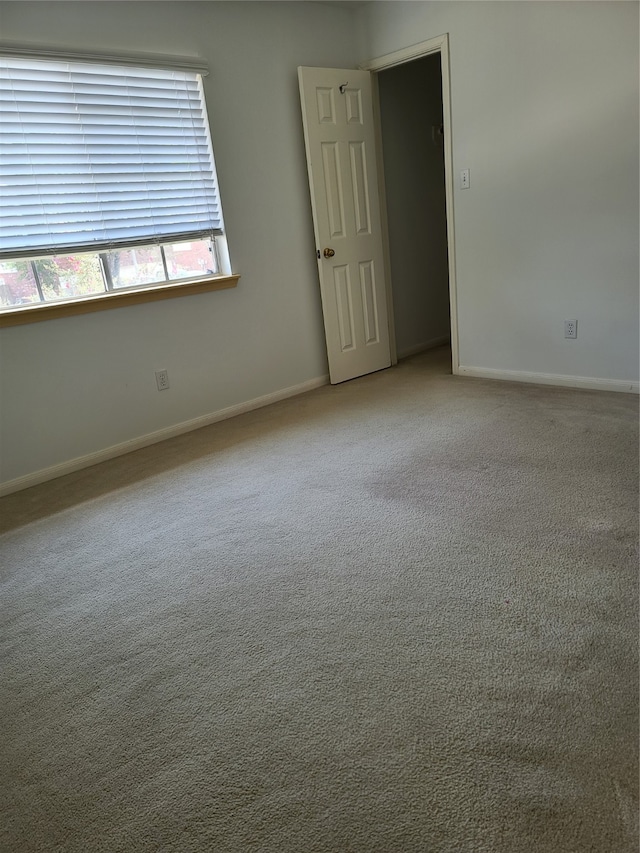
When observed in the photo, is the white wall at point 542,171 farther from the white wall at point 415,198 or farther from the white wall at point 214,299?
the white wall at point 214,299

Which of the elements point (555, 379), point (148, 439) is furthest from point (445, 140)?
point (148, 439)

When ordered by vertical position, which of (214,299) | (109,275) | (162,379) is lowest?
(162,379)

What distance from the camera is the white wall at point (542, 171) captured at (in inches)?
125

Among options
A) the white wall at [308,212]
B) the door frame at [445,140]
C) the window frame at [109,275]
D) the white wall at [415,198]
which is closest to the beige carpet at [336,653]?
the white wall at [308,212]

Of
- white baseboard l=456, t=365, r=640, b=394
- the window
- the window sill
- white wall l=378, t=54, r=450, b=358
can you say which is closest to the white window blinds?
the window

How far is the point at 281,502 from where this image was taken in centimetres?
265

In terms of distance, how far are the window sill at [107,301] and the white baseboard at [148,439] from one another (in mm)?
776

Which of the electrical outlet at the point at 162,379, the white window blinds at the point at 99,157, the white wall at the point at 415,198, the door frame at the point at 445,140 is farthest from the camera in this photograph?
the white wall at the point at 415,198

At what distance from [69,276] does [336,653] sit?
2.52 metres

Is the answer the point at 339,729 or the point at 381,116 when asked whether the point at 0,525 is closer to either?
the point at 339,729

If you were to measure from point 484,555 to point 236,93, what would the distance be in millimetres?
3154

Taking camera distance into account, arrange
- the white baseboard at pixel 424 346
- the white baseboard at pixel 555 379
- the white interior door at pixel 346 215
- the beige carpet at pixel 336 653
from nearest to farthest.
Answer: the beige carpet at pixel 336 653 < the white baseboard at pixel 555 379 < the white interior door at pixel 346 215 < the white baseboard at pixel 424 346

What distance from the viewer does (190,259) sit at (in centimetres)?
368

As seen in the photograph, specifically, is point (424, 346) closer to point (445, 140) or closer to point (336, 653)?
point (445, 140)
